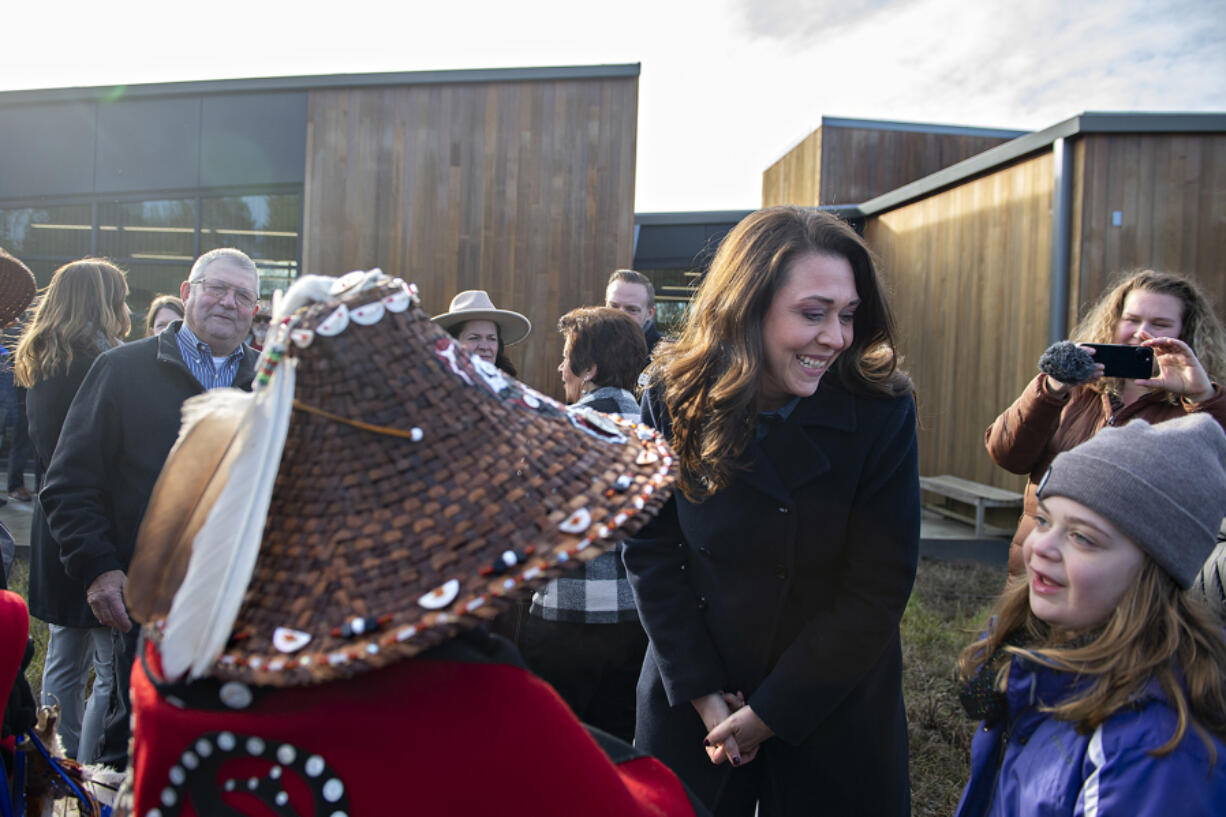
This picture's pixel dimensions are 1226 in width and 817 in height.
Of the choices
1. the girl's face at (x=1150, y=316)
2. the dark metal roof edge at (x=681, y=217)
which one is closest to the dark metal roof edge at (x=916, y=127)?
the dark metal roof edge at (x=681, y=217)

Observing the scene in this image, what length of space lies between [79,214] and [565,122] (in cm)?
660

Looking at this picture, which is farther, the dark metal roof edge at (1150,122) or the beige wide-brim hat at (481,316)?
the dark metal roof edge at (1150,122)

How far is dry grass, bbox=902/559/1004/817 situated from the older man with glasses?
9.35 ft

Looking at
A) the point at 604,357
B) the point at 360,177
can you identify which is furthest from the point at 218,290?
the point at 360,177

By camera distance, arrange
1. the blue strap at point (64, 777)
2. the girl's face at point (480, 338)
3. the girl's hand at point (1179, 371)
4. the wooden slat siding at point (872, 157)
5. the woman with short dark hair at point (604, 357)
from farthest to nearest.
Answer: the wooden slat siding at point (872, 157)
the girl's face at point (480, 338)
the woman with short dark hair at point (604, 357)
the girl's hand at point (1179, 371)
the blue strap at point (64, 777)

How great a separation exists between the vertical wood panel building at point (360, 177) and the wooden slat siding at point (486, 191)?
A: 0.02 meters

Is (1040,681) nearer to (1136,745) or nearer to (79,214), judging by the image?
(1136,745)

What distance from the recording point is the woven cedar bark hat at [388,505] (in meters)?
0.79

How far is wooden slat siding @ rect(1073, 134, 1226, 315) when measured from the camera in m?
7.52

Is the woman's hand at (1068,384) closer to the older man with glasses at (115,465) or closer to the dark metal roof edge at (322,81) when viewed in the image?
the older man with glasses at (115,465)

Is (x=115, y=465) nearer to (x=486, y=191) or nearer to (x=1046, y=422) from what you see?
(x=1046, y=422)

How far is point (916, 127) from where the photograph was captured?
45.2 feet

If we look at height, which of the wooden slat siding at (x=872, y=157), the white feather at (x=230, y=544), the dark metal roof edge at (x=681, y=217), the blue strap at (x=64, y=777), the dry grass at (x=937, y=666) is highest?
the wooden slat siding at (x=872, y=157)

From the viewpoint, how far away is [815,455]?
5.94 ft
